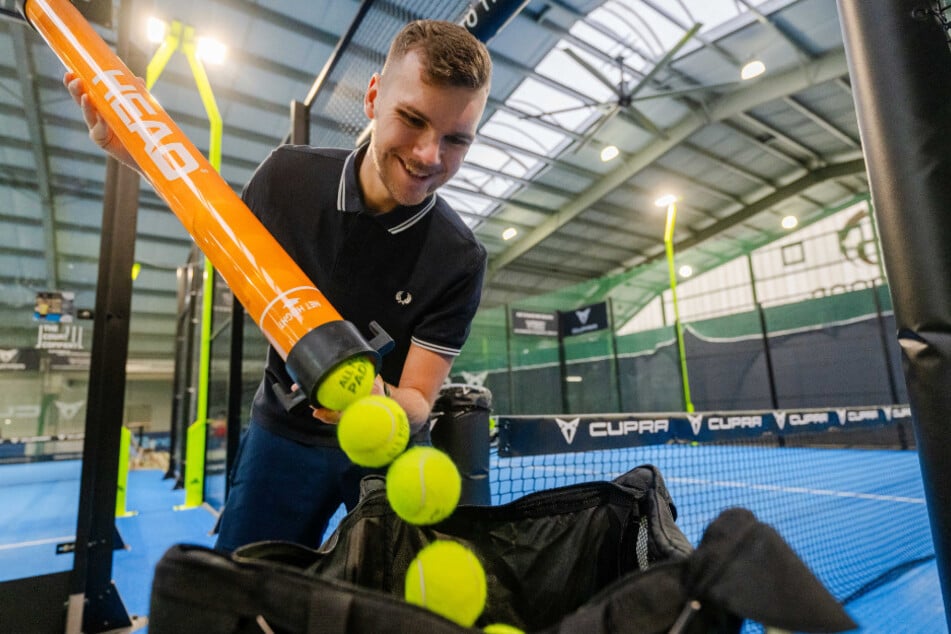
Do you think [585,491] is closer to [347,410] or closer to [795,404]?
[347,410]

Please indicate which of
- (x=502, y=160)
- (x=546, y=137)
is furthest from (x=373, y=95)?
(x=502, y=160)

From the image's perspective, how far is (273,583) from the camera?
532mm

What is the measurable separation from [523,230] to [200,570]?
17922 mm

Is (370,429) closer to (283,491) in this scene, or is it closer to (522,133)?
(283,491)

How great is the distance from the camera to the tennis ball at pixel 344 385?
0.76 metres

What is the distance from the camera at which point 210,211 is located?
955 mm

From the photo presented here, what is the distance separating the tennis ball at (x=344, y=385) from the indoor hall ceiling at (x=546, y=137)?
7.70ft

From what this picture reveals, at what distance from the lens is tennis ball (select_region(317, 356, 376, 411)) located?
76cm

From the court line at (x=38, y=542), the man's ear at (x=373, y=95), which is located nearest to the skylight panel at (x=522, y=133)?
the court line at (x=38, y=542)

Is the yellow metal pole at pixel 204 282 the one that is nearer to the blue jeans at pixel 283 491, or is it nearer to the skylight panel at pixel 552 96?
the blue jeans at pixel 283 491

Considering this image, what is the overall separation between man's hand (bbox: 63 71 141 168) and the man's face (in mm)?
603

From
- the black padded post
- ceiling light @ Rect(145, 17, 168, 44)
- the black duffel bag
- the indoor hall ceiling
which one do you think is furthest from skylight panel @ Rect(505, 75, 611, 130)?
the black duffel bag

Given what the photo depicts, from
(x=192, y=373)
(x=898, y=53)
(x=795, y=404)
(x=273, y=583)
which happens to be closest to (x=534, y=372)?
(x=795, y=404)

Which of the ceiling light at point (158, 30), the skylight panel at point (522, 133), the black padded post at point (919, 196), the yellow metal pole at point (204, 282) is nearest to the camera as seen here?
the black padded post at point (919, 196)
